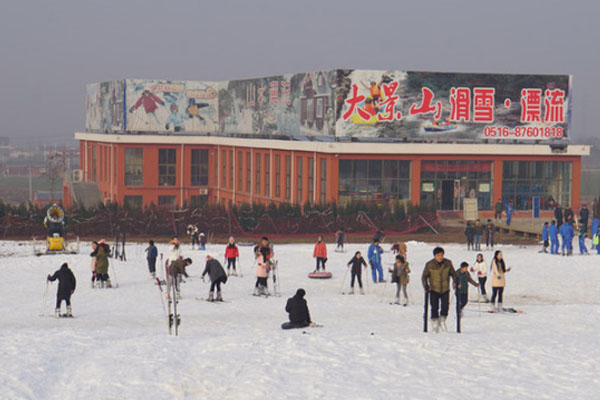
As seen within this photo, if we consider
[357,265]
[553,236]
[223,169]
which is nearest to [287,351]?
[357,265]

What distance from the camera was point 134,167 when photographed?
8388cm

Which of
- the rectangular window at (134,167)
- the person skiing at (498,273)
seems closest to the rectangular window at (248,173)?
the rectangular window at (134,167)

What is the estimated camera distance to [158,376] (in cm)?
1698

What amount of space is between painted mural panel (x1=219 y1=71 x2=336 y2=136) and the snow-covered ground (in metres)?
33.4

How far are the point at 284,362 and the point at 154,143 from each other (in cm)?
6756

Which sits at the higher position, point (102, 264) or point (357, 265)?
point (357, 265)

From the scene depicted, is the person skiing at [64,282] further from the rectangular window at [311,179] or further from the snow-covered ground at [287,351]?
the rectangular window at [311,179]

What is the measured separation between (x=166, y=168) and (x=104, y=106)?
47.7ft

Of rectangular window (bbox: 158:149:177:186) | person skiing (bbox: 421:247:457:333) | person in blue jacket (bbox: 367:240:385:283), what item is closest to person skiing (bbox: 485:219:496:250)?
person in blue jacket (bbox: 367:240:385:283)

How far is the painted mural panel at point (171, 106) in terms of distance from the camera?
85.9 m

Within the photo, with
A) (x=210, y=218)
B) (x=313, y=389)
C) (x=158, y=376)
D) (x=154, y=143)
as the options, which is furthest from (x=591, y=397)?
(x=154, y=143)

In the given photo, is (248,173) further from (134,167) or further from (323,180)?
(323,180)

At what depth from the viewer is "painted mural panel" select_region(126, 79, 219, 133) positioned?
282ft

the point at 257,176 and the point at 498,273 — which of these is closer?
the point at 498,273
